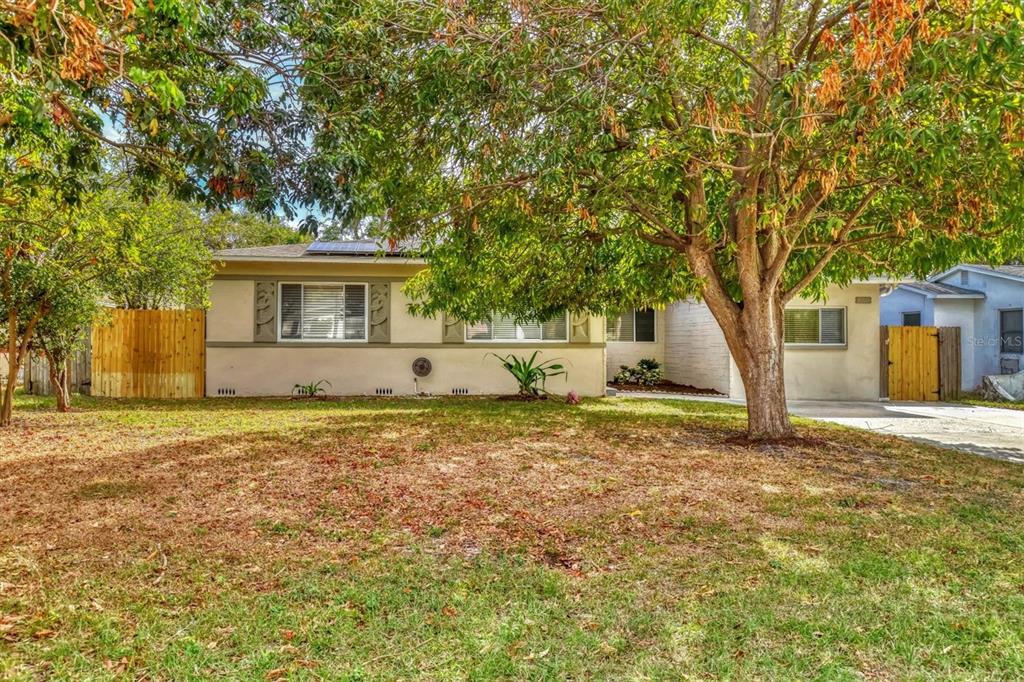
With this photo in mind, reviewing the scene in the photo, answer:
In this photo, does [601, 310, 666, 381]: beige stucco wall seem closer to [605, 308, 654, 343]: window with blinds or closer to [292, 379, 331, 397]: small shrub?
[605, 308, 654, 343]: window with blinds

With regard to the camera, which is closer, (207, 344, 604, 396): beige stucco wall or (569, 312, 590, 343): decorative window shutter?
(207, 344, 604, 396): beige stucco wall

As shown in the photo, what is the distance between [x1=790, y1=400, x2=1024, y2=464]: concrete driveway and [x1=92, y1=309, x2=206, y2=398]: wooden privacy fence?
11910mm

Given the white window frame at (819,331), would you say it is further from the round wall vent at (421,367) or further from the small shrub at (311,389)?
the small shrub at (311,389)

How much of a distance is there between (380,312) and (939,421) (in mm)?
10583

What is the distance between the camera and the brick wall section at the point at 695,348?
1499 cm

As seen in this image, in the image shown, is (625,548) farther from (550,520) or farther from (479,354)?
(479,354)

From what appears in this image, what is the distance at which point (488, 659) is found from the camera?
2.62 meters

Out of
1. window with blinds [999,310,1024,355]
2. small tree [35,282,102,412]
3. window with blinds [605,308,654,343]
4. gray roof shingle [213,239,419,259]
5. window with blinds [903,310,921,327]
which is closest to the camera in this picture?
small tree [35,282,102,412]

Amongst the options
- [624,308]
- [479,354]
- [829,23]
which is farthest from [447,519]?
[479,354]

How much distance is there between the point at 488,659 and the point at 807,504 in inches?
132

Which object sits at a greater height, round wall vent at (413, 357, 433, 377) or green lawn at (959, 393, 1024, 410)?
round wall vent at (413, 357, 433, 377)

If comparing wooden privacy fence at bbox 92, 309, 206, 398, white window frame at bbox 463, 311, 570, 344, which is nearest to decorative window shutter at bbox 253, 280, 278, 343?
wooden privacy fence at bbox 92, 309, 206, 398

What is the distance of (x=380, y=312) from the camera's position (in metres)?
13.2

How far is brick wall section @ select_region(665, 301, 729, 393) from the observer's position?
590 inches
